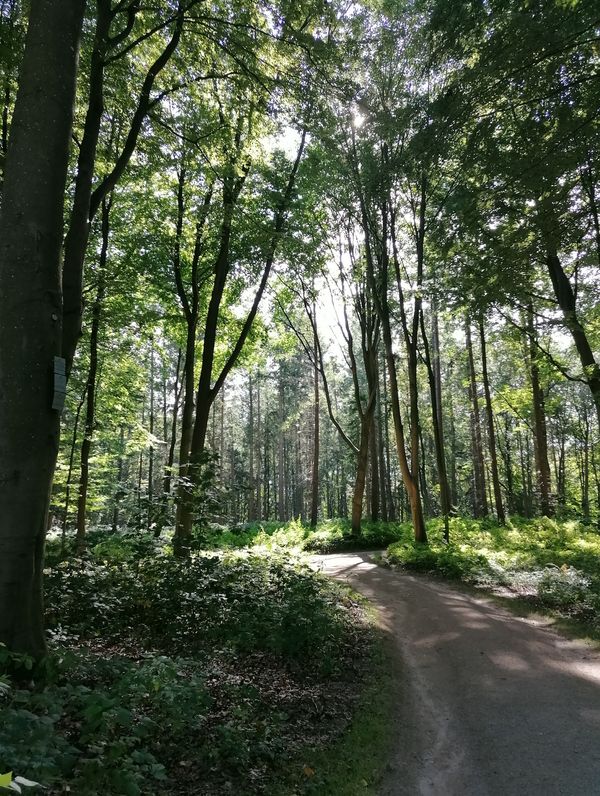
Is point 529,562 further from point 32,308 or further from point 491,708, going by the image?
point 32,308

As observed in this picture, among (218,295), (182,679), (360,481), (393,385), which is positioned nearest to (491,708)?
(182,679)

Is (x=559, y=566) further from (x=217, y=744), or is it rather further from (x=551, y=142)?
(x=217, y=744)

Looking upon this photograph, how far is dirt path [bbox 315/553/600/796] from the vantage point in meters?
3.66

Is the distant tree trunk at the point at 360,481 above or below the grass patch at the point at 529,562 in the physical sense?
above

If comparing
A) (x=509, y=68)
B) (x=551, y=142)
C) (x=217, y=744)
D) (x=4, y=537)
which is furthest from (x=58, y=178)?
(x=551, y=142)

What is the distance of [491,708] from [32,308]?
5581 mm

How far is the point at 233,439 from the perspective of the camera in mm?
48438

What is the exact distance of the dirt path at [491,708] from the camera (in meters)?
3.66

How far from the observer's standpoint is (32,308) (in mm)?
3488

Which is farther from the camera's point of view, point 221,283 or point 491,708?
point 221,283

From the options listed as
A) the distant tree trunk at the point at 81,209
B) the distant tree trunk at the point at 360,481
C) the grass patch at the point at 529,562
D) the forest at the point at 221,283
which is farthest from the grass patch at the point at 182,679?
the distant tree trunk at the point at 360,481

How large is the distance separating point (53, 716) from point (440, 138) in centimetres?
786

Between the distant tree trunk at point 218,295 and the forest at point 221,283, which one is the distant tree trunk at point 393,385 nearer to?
the forest at point 221,283

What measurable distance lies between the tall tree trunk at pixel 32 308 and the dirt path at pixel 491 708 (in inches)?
126
